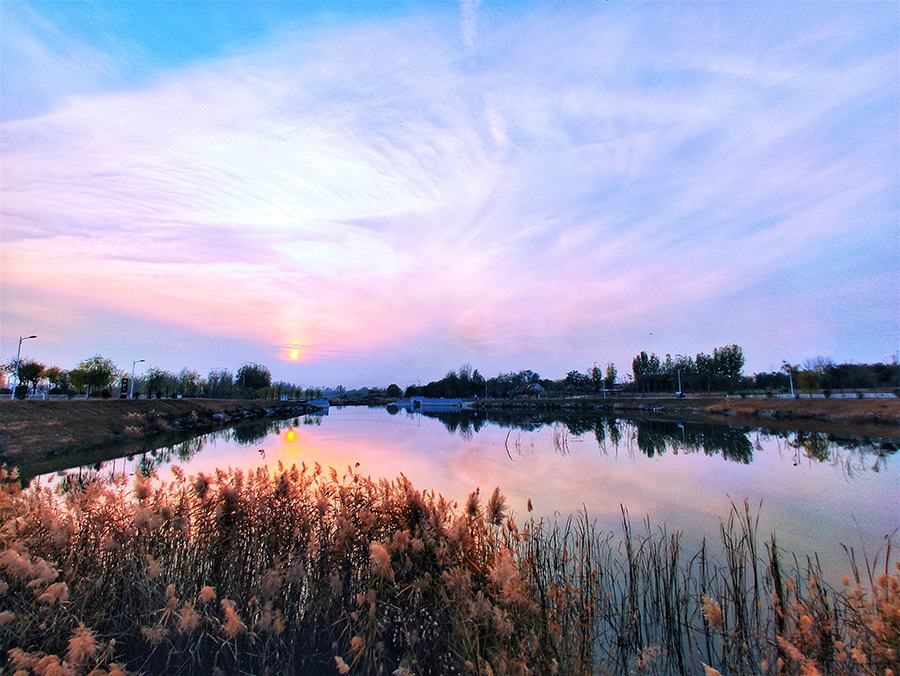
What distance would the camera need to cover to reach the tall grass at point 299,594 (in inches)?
129

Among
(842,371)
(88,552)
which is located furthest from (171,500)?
(842,371)

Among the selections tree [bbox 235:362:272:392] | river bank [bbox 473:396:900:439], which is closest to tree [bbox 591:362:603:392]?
river bank [bbox 473:396:900:439]

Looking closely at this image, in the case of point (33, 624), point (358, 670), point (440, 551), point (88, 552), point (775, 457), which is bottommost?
point (775, 457)

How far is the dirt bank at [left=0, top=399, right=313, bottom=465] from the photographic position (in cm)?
2208

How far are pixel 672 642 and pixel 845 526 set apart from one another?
878 centimetres

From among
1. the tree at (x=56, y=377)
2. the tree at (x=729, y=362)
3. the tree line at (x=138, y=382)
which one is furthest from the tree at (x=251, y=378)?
the tree at (x=729, y=362)

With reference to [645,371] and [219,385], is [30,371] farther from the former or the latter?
[645,371]

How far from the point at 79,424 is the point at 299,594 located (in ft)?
110

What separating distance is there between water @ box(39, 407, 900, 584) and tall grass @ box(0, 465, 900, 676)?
1.36 m

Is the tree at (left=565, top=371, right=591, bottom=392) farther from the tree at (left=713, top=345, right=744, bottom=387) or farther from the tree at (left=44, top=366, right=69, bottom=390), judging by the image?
the tree at (left=44, top=366, right=69, bottom=390)

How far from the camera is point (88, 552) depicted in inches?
178

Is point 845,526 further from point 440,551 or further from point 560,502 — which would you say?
point 440,551

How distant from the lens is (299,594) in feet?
13.4

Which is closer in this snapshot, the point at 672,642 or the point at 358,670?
the point at 358,670
